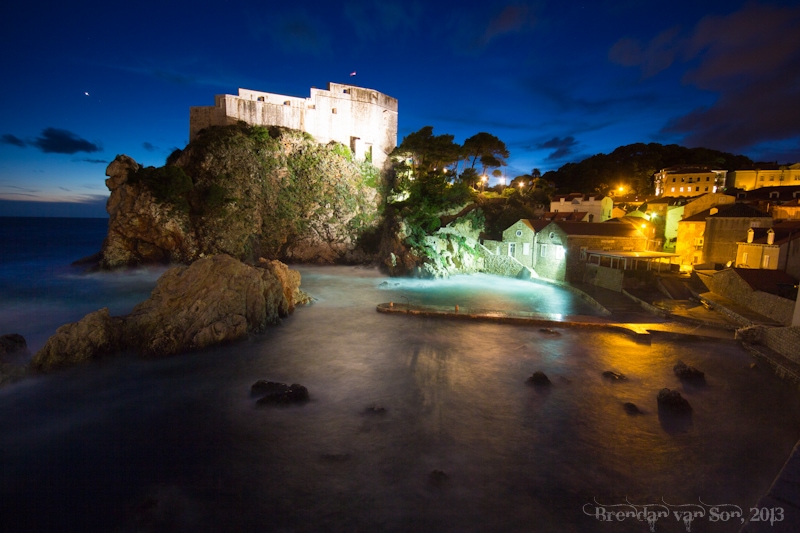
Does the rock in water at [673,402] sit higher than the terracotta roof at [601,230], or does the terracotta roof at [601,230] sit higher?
the terracotta roof at [601,230]

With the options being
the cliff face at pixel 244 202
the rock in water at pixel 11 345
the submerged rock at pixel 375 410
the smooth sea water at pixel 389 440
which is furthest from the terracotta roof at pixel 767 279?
the rock in water at pixel 11 345

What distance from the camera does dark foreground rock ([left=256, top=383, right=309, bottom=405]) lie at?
33.0 ft

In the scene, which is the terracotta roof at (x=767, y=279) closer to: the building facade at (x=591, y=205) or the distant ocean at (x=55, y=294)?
the building facade at (x=591, y=205)

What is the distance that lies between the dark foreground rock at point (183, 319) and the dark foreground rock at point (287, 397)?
485cm

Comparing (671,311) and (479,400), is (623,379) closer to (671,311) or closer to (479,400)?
(479,400)

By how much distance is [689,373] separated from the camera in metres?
11.6

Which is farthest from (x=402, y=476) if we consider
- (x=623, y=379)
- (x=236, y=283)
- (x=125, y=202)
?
(x=125, y=202)

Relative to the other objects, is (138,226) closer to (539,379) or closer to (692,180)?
(539,379)

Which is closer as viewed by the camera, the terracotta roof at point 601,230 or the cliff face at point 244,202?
the terracotta roof at point 601,230

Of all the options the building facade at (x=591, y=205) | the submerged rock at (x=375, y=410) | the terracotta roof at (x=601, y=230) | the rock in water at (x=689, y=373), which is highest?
the building facade at (x=591, y=205)

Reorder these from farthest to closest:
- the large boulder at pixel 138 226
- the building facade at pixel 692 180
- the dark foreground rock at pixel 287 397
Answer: the building facade at pixel 692 180 → the large boulder at pixel 138 226 → the dark foreground rock at pixel 287 397

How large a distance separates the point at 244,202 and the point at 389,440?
28167mm

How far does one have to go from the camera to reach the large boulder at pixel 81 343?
11531mm

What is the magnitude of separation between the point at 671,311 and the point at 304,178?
29.3m
